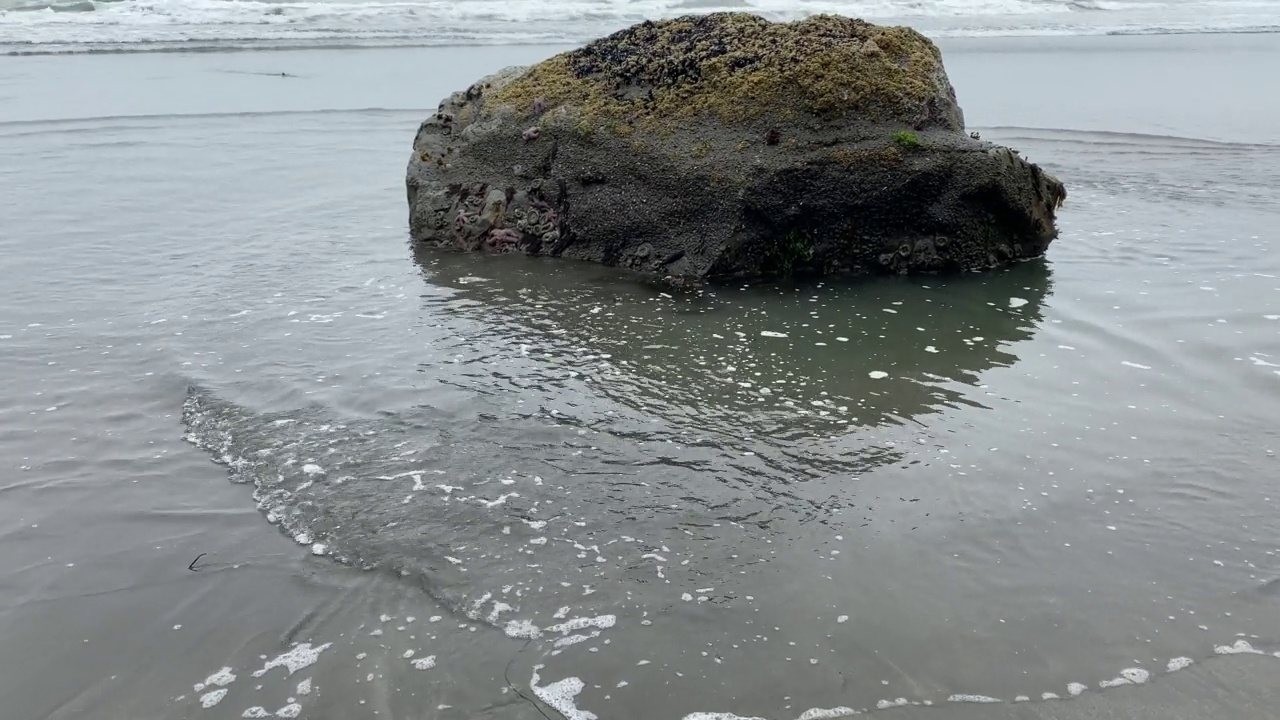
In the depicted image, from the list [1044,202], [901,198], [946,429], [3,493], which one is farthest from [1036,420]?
[3,493]

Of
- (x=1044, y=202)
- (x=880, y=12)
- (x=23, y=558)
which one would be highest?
(x=880, y=12)

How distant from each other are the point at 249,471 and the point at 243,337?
188 cm

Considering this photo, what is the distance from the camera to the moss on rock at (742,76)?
7719 millimetres

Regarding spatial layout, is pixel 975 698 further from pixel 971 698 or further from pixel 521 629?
pixel 521 629

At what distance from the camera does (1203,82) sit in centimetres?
1888

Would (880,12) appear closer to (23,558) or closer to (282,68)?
(282,68)

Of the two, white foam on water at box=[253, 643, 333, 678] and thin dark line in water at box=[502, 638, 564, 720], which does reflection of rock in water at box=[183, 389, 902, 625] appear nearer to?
thin dark line in water at box=[502, 638, 564, 720]

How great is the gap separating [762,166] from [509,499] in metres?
3.83

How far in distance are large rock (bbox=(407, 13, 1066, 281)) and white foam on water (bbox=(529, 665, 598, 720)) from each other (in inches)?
180

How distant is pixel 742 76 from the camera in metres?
7.92

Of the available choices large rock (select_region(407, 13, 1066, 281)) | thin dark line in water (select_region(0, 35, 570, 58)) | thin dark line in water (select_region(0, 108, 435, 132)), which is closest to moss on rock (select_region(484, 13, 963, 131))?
large rock (select_region(407, 13, 1066, 281))

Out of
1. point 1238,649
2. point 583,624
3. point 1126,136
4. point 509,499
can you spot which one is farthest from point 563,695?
point 1126,136

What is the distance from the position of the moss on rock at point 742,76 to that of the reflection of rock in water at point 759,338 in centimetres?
135

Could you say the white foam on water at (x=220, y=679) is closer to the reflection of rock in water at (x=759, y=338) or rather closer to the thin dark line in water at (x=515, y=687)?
the thin dark line in water at (x=515, y=687)
